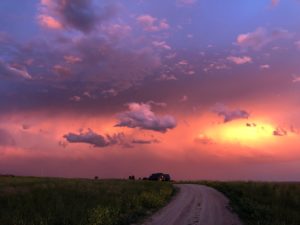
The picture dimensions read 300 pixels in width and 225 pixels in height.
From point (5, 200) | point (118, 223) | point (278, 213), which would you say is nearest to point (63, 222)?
point (118, 223)

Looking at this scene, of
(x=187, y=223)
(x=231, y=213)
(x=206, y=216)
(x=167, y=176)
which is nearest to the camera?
(x=187, y=223)

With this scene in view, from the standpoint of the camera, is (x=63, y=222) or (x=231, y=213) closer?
(x=63, y=222)

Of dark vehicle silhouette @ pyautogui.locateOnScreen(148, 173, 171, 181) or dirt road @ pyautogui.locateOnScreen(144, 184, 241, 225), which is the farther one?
dark vehicle silhouette @ pyautogui.locateOnScreen(148, 173, 171, 181)

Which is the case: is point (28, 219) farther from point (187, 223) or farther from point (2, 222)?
point (187, 223)

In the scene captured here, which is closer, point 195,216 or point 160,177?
point 195,216

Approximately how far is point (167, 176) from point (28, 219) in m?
70.2

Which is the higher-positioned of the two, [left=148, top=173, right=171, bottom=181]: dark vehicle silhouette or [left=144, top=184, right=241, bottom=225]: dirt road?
[left=148, top=173, right=171, bottom=181]: dark vehicle silhouette

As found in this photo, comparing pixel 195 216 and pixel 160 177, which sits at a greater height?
pixel 160 177

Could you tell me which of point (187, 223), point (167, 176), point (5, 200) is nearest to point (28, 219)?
point (187, 223)

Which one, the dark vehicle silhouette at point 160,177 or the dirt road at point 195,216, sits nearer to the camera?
the dirt road at point 195,216

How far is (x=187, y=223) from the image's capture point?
20.8 meters

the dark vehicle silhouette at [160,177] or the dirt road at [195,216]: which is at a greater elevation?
the dark vehicle silhouette at [160,177]

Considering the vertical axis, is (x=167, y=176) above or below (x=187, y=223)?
above

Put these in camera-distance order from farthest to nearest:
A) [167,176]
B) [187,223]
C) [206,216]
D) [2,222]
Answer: [167,176] < [206,216] < [187,223] < [2,222]
